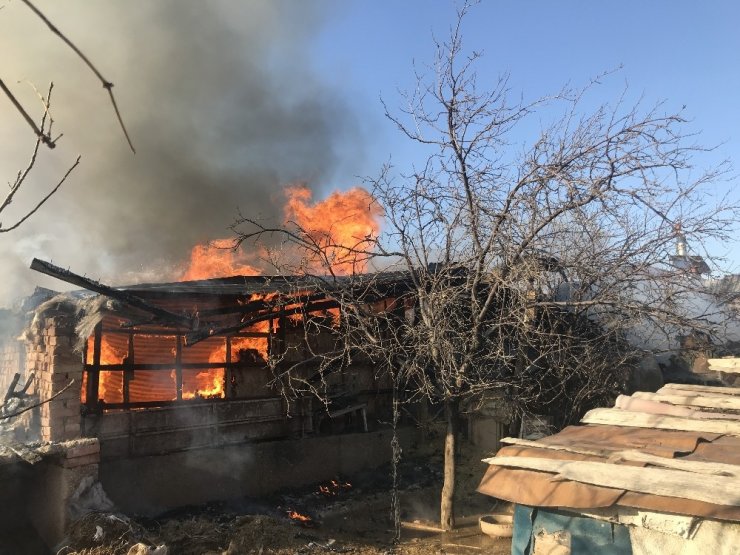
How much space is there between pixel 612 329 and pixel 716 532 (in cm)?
605

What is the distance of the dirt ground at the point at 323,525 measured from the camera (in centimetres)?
613

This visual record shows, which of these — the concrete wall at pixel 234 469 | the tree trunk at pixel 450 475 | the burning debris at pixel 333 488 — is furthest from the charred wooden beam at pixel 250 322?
the burning debris at pixel 333 488

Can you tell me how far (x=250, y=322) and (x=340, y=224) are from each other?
20.6 feet

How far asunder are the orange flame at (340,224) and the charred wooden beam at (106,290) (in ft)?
7.26

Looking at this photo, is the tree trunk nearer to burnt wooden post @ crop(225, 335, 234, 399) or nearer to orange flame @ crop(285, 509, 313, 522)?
orange flame @ crop(285, 509, 313, 522)

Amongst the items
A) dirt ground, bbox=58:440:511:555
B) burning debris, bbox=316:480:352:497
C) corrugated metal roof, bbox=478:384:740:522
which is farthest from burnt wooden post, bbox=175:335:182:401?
corrugated metal roof, bbox=478:384:740:522

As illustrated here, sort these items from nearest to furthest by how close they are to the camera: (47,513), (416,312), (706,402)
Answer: (706,402) → (47,513) → (416,312)

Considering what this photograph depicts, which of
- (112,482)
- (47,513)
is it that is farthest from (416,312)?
(47,513)

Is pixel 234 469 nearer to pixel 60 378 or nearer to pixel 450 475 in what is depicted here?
pixel 60 378

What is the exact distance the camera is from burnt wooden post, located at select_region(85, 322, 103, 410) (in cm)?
807

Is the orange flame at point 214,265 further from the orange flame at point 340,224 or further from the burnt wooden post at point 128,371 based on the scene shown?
the burnt wooden post at point 128,371

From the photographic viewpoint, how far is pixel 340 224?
1454cm

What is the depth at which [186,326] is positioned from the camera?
802 cm

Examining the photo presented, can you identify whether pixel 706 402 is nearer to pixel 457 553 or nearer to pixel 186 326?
pixel 457 553
